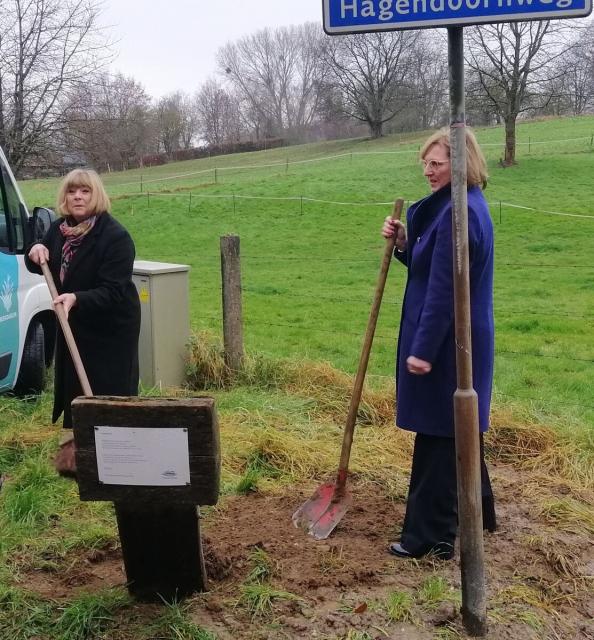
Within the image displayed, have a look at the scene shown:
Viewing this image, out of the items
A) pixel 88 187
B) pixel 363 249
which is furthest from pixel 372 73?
pixel 88 187

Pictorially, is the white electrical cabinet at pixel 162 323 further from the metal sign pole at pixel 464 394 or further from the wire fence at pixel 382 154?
the wire fence at pixel 382 154

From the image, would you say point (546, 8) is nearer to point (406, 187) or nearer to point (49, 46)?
point (49, 46)

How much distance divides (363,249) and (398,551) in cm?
1689

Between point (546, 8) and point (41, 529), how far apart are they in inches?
129

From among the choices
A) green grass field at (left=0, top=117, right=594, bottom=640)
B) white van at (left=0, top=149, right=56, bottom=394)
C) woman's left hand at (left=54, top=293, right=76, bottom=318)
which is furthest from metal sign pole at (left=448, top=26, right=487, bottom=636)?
white van at (left=0, top=149, right=56, bottom=394)

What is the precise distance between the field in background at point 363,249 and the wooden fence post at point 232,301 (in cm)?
86

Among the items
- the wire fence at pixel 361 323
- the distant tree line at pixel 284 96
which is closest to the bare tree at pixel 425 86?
the distant tree line at pixel 284 96

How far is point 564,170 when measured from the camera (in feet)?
102

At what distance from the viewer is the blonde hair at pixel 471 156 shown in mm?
3193

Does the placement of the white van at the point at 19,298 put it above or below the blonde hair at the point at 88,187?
below

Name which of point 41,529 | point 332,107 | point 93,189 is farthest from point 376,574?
point 332,107

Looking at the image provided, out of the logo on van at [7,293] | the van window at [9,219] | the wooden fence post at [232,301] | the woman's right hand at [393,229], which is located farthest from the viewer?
the wooden fence post at [232,301]

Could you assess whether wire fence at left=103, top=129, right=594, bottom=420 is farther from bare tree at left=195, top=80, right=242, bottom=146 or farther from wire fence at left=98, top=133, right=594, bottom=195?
bare tree at left=195, top=80, right=242, bottom=146

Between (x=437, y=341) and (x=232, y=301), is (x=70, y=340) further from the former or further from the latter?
(x=232, y=301)
